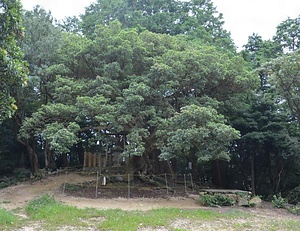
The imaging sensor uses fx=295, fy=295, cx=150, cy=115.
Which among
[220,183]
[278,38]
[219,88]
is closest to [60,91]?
[219,88]

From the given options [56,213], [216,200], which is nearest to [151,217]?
[56,213]

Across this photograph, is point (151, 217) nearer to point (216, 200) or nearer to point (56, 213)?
point (56, 213)

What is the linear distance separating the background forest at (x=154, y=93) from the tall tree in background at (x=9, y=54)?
0.08 feet

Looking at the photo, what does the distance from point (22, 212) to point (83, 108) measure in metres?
4.51

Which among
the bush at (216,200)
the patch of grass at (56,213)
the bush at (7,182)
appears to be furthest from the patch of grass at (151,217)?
the bush at (7,182)

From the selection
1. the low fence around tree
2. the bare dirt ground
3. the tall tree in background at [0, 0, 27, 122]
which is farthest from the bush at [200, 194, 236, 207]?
the tall tree in background at [0, 0, 27, 122]

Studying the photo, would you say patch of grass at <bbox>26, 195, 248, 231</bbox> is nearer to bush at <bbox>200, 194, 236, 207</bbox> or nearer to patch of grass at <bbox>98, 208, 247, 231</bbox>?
patch of grass at <bbox>98, 208, 247, 231</bbox>

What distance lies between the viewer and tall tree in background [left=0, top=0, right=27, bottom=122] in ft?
22.6

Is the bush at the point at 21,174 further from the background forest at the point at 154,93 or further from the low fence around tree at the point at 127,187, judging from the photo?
the low fence around tree at the point at 127,187

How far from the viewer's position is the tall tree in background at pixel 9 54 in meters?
6.88

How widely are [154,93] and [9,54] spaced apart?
7.17 meters

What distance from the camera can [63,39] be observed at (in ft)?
52.0

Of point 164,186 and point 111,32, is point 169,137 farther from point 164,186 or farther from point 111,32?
point 111,32

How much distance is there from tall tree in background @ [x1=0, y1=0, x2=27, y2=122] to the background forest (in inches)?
1.0
